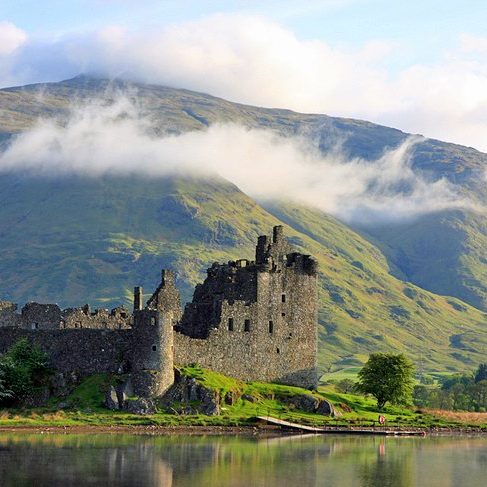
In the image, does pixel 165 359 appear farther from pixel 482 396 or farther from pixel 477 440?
pixel 482 396

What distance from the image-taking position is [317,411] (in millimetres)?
115250

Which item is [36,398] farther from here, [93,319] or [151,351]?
[93,319]

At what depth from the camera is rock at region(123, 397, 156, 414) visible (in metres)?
104

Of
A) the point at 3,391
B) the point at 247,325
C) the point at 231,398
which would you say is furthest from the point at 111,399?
the point at 247,325

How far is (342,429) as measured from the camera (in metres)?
109

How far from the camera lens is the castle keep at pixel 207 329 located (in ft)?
353

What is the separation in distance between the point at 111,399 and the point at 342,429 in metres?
20.2

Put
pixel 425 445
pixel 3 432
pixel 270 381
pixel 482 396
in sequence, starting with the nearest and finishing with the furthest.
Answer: pixel 3 432 → pixel 425 445 → pixel 270 381 → pixel 482 396

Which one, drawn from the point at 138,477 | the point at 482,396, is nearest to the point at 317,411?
the point at 138,477

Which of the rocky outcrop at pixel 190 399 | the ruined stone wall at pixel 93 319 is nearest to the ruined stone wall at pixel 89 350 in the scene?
the rocky outcrop at pixel 190 399

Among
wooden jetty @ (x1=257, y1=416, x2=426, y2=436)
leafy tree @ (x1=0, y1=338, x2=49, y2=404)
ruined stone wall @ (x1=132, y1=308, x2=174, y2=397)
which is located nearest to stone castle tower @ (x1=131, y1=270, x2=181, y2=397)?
ruined stone wall @ (x1=132, y1=308, x2=174, y2=397)

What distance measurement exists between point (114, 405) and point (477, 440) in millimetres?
32004

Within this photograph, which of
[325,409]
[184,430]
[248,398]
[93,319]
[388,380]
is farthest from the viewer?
[388,380]

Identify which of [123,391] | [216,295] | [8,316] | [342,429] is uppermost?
[216,295]
